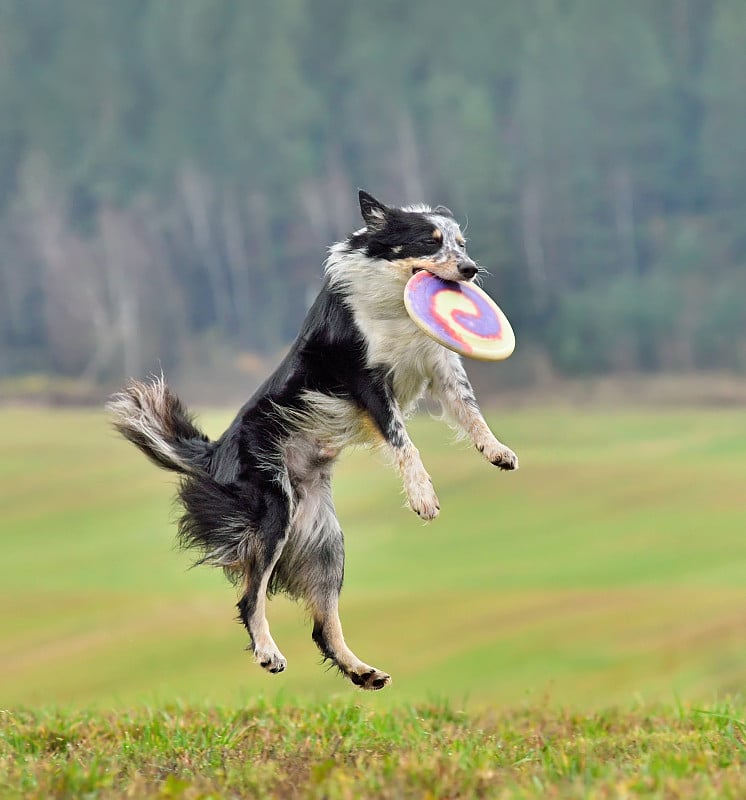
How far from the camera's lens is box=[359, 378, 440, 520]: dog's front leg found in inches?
227

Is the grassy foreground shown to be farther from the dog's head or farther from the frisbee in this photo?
the dog's head

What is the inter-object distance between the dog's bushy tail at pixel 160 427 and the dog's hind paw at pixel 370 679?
128cm

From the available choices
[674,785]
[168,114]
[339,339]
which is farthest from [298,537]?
[168,114]

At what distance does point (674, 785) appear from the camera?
422 cm

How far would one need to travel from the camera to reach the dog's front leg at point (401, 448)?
5758mm

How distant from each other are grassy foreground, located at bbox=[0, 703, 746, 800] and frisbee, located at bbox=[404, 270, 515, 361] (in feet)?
5.80

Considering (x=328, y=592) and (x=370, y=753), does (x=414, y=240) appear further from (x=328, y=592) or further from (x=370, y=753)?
(x=370, y=753)

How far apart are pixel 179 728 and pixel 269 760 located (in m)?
1.14

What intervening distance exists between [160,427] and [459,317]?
179cm

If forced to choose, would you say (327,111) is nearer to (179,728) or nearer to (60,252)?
(60,252)

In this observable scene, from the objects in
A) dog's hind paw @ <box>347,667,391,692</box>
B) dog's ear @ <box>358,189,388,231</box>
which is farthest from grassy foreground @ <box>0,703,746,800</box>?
dog's ear @ <box>358,189,388,231</box>

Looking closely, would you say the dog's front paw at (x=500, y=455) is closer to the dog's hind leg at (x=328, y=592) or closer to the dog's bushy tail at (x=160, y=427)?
the dog's hind leg at (x=328, y=592)

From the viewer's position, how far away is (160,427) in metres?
6.65

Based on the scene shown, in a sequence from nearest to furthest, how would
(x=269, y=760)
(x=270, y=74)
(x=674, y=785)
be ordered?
(x=674, y=785), (x=269, y=760), (x=270, y=74)
